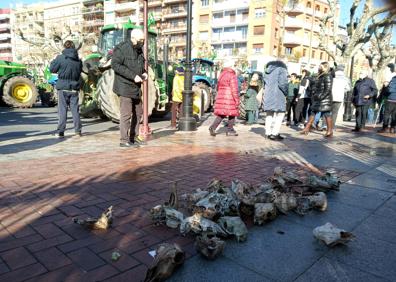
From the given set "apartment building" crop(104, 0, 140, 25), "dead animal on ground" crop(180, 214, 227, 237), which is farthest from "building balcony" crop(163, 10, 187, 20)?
"dead animal on ground" crop(180, 214, 227, 237)

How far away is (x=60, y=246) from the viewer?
7.64ft

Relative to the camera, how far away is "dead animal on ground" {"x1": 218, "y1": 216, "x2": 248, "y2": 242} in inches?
98.7

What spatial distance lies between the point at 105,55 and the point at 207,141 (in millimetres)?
5165

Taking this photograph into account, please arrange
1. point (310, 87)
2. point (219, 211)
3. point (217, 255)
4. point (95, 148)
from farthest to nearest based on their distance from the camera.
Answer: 1. point (310, 87)
2. point (95, 148)
3. point (219, 211)
4. point (217, 255)

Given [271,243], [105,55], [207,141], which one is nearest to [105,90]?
[105,55]

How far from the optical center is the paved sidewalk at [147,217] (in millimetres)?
2092

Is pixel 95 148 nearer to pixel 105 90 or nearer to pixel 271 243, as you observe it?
pixel 105 90

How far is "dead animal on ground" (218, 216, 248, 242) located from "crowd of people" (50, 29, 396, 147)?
386 cm

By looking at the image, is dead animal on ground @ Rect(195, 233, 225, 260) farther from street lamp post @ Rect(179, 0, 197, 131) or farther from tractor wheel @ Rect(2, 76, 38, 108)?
tractor wheel @ Rect(2, 76, 38, 108)

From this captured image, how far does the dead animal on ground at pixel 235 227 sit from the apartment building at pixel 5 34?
373ft

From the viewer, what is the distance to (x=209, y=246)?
222 centimetres

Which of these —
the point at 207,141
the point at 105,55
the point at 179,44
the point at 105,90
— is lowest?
the point at 207,141

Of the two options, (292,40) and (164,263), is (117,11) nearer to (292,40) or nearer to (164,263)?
(292,40)

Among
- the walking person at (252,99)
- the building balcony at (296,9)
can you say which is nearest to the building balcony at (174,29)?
the building balcony at (296,9)
